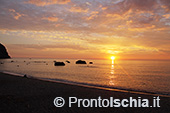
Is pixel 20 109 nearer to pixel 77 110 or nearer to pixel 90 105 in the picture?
pixel 77 110

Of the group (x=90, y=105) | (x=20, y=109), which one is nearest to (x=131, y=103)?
(x=90, y=105)

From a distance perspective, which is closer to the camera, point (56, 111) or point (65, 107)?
point (56, 111)

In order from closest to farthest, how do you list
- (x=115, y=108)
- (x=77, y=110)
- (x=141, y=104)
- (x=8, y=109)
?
(x=8, y=109), (x=77, y=110), (x=115, y=108), (x=141, y=104)

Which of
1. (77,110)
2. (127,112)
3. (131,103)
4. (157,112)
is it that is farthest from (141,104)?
(77,110)

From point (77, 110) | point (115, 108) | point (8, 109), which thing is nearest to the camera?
point (8, 109)

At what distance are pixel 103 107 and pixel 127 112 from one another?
1989 millimetres

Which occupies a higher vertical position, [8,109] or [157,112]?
[8,109]

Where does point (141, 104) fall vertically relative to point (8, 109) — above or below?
below

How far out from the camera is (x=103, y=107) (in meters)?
11.6

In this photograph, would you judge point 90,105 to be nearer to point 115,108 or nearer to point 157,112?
point 115,108

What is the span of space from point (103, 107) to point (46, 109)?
4634 mm

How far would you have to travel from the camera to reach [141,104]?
12.7m

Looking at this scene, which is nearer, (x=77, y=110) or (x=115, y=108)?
(x=77, y=110)

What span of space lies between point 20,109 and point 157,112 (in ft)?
34.1
